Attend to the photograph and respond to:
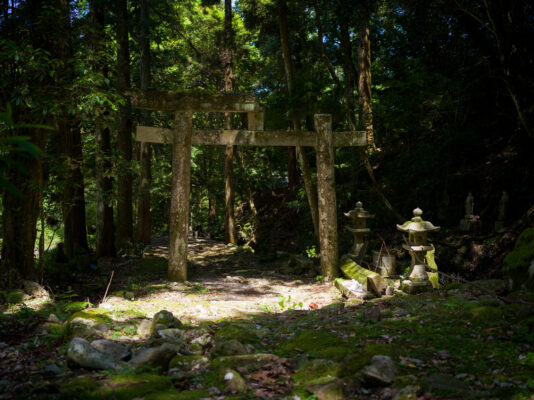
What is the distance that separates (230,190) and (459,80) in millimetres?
9537

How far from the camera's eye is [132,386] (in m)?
3.01

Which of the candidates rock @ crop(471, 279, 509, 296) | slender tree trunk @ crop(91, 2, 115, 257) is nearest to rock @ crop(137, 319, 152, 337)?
rock @ crop(471, 279, 509, 296)

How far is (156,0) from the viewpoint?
512 inches

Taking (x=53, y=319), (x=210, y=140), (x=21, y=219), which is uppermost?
(x=210, y=140)

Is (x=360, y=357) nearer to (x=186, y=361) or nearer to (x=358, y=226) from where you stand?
(x=186, y=361)

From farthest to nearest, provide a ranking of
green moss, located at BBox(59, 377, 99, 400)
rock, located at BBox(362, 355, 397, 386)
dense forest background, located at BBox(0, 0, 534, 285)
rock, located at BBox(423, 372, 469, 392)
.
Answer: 1. dense forest background, located at BBox(0, 0, 534, 285)
2. rock, located at BBox(362, 355, 397, 386)
3. rock, located at BBox(423, 372, 469, 392)
4. green moss, located at BBox(59, 377, 99, 400)

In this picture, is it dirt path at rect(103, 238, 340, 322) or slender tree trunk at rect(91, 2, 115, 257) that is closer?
dirt path at rect(103, 238, 340, 322)

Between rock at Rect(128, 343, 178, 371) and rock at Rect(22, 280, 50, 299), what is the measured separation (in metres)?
3.62

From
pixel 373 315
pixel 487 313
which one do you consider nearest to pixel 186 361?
pixel 373 315

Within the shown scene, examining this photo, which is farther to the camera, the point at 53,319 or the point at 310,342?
the point at 53,319

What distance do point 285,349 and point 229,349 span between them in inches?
25.5

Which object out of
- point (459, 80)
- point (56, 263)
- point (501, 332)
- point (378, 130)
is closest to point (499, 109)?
point (459, 80)

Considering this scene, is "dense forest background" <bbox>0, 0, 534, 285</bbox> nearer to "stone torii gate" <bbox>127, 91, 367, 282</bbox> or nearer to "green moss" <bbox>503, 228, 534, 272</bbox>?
"stone torii gate" <bbox>127, 91, 367, 282</bbox>

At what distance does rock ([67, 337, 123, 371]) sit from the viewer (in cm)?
342
